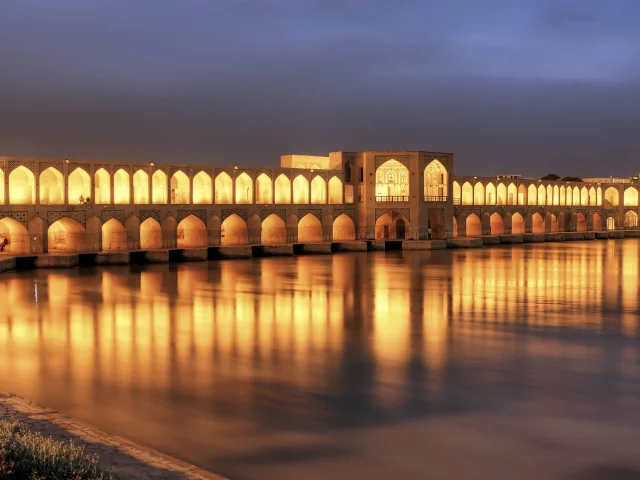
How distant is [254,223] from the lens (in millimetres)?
27156

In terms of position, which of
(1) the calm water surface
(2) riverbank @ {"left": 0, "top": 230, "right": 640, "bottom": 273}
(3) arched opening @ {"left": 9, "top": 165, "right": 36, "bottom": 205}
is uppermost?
(3) arched opening @ {"left": 9, "top": 165, "right": 36, "bottom": 205}

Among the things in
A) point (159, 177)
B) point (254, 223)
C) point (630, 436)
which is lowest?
point (630, 436)

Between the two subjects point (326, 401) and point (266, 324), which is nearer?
point (326, 401)

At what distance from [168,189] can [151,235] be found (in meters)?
1.70

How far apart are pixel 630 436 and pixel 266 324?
19.5ft

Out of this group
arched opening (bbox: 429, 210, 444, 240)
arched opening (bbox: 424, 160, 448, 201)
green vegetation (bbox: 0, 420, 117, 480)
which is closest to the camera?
green vegetation (bbox: 0, 420, 117, 480)

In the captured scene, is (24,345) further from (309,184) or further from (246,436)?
(309,184)

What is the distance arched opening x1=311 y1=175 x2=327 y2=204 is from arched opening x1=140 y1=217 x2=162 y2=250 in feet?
25.0

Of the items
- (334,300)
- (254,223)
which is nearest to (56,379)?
(334,300)

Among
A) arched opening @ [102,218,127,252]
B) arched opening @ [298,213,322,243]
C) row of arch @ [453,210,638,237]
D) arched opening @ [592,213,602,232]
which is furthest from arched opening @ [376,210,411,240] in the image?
arched opening @ [592,213,602,232]

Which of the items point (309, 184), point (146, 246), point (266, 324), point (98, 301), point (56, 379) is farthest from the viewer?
point (309, 184)

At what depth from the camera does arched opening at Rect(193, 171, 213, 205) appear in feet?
84.7

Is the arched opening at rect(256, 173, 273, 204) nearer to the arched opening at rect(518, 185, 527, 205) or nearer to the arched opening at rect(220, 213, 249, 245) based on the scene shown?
the arched opening at rect(220, 213, 249, 245)

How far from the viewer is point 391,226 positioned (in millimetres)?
32062
